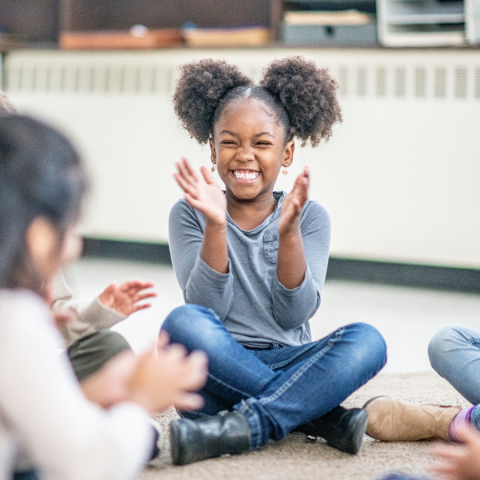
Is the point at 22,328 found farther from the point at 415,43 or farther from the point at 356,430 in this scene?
the point at 415,43

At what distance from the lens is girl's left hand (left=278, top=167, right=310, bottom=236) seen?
996 millimetres

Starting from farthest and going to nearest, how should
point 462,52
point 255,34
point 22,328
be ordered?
1. point 255,34
2. point 462,52
3. point 22,328

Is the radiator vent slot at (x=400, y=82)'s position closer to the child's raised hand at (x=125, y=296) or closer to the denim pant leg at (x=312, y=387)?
the denim pant leg at (x=312, y=387)

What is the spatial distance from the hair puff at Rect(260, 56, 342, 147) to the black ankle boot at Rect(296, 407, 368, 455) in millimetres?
574

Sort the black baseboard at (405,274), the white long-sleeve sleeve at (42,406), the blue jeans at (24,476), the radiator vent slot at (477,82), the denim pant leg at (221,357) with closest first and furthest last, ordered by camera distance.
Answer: the white long-sleeve sleeve at (42,406)
the blue jeans at (24,476)
the denim pant leg at (221,357)
the radiator vent slot at (477,82)
the black baseboard at (405,274)

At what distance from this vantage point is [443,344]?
3.67 ft

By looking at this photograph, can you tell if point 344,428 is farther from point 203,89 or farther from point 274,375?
point 203,89

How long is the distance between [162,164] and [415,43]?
1104 mm

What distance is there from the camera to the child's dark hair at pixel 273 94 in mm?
1260

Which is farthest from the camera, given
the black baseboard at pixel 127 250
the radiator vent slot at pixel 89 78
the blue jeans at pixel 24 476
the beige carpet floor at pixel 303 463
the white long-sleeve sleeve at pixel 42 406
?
the black baseboard at pixel 127 250

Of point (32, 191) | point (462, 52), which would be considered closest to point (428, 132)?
point (462, 52)

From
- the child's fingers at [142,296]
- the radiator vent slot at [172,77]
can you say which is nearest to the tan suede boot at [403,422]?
the child's fingers at [142,296]

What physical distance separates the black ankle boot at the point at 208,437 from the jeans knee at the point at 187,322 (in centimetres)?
13

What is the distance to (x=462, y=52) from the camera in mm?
2305
